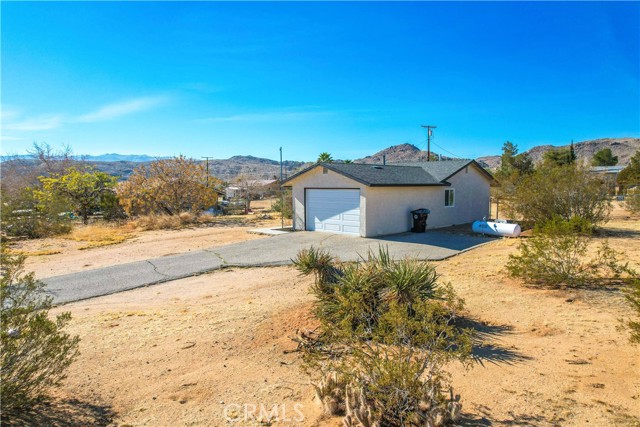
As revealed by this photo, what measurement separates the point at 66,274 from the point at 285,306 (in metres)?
7.91

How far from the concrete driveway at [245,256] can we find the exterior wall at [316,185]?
1308 millimetres

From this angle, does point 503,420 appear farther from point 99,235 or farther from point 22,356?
point 99,235

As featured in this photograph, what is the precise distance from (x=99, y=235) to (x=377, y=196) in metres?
13.8

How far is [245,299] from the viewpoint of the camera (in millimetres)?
8648

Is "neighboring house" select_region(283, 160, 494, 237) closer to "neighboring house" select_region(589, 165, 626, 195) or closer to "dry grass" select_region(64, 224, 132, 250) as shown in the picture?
"neighboring house" select_region(589, 165, 626, 195)

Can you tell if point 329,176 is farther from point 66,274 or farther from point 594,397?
point 594,397

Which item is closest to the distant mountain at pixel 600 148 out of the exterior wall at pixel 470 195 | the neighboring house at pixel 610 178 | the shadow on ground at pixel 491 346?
the neighboring house at pixel 610 178

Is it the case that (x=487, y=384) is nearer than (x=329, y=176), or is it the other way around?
(x=487, y=384)

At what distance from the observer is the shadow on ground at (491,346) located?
5.34m

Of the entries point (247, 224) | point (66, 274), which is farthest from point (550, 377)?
point (247, 224)

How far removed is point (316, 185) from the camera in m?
19.4

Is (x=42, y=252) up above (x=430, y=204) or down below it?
below

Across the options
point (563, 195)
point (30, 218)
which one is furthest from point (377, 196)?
point (30, 218)

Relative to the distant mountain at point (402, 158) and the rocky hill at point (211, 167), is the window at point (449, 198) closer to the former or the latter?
the rocky hill at point (211, 167)
